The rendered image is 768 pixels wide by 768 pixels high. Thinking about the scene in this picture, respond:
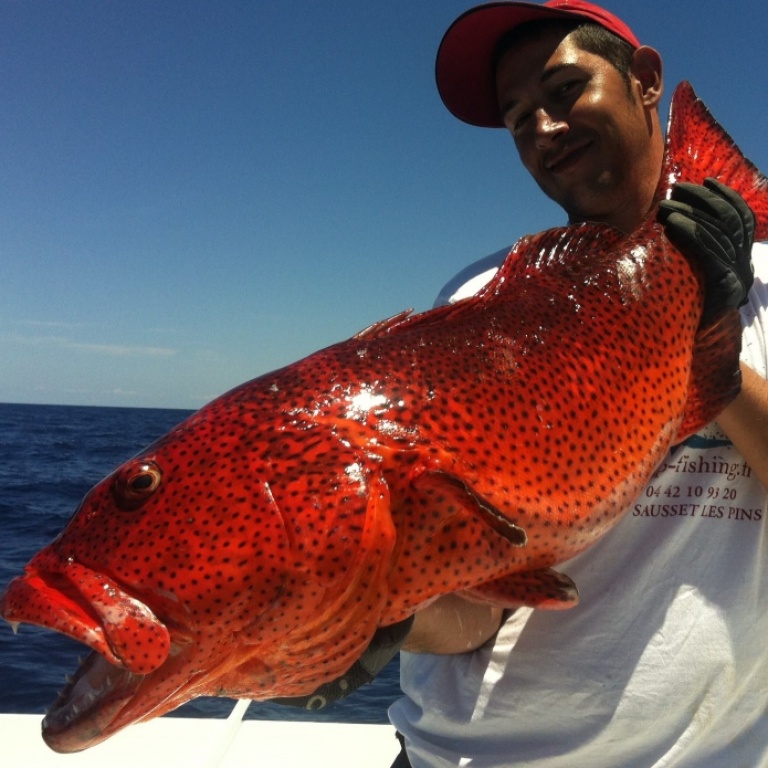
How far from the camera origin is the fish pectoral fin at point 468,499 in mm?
1612

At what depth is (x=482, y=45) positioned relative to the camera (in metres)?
2.99

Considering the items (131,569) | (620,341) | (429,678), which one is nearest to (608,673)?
(429,678)

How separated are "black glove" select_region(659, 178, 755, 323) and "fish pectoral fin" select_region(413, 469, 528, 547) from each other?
129 cm

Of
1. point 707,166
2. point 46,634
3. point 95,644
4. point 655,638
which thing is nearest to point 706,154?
point 707,166

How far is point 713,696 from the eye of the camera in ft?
7.21

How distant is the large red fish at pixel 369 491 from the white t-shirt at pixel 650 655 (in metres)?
0.31

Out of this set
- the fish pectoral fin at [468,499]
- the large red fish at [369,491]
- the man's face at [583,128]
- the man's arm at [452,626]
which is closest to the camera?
the large red fish at [369,491]

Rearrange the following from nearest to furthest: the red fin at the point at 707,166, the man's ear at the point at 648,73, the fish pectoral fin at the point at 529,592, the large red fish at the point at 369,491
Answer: the large red fish at the point at 369,491 → the fish pectoral fin at the point at 529,592 → the red fin at the point at 707,166 → the man's ear at the point at 648,73

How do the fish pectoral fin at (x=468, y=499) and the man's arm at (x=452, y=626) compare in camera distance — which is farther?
the man's arm at (x=452, y=626)

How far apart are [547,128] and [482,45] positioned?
633mm

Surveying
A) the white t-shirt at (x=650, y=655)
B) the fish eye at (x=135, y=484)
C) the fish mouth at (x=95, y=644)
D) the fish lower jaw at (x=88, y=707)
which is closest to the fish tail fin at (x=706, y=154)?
the white t-shirt at (x=650, y=655)

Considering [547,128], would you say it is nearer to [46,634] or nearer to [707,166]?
[707,166]

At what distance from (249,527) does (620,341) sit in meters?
1.41

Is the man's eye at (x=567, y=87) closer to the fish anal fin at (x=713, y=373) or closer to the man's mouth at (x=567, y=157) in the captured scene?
the man's mouth at (x=567, y=157)
